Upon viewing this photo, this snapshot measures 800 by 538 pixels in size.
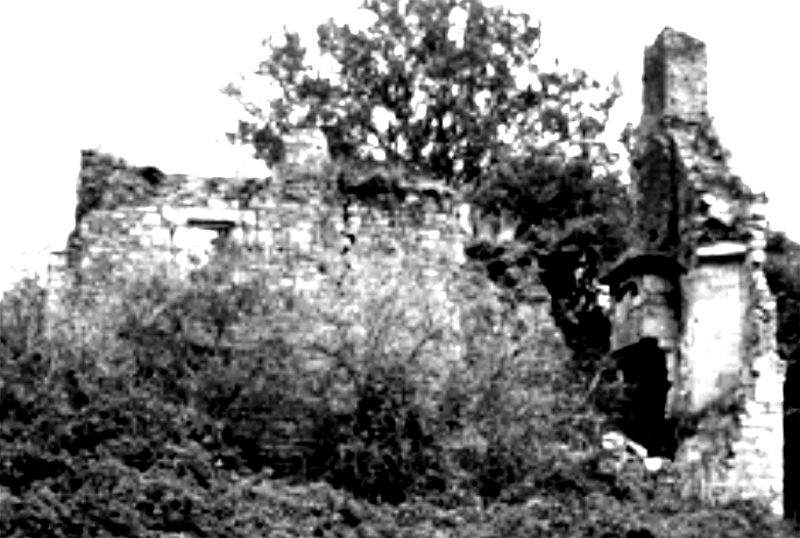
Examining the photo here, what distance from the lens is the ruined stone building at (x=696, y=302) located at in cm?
1967

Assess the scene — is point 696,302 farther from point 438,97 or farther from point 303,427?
point 438,97

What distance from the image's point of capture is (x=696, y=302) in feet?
68.6

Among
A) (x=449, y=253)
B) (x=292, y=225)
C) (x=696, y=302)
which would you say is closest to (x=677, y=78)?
(x=696, y=302)

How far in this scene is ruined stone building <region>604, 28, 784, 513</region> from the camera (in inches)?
774

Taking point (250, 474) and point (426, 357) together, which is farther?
point (426, 357)

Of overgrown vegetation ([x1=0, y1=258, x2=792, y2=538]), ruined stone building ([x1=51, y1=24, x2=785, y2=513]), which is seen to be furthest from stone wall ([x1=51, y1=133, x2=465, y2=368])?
overgrown vegetation ([x1=0, y1=258, x2=792, y2=538])

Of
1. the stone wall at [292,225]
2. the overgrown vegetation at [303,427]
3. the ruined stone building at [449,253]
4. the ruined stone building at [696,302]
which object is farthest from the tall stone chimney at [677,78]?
the overgrown vegetation at [303,427]

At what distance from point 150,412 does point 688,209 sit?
8.68 m

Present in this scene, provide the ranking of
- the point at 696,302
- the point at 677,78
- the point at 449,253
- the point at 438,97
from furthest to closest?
1. the point at 438,97
2. the point at 677,78
3. the point at 696,302
4. the point at 449,253

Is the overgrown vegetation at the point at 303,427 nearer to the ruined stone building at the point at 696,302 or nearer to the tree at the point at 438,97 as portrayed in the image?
the ruined stone building at the point at 696,302

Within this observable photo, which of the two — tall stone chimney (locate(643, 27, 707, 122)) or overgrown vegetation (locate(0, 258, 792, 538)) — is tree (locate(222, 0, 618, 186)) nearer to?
tall stone chimney (locate(643, 27, 707, 122))

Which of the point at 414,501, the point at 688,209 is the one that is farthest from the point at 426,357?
the point at 688,209

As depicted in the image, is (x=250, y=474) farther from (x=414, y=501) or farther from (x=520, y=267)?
(x=520, y=267)

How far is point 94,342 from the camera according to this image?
15977 millimetres
